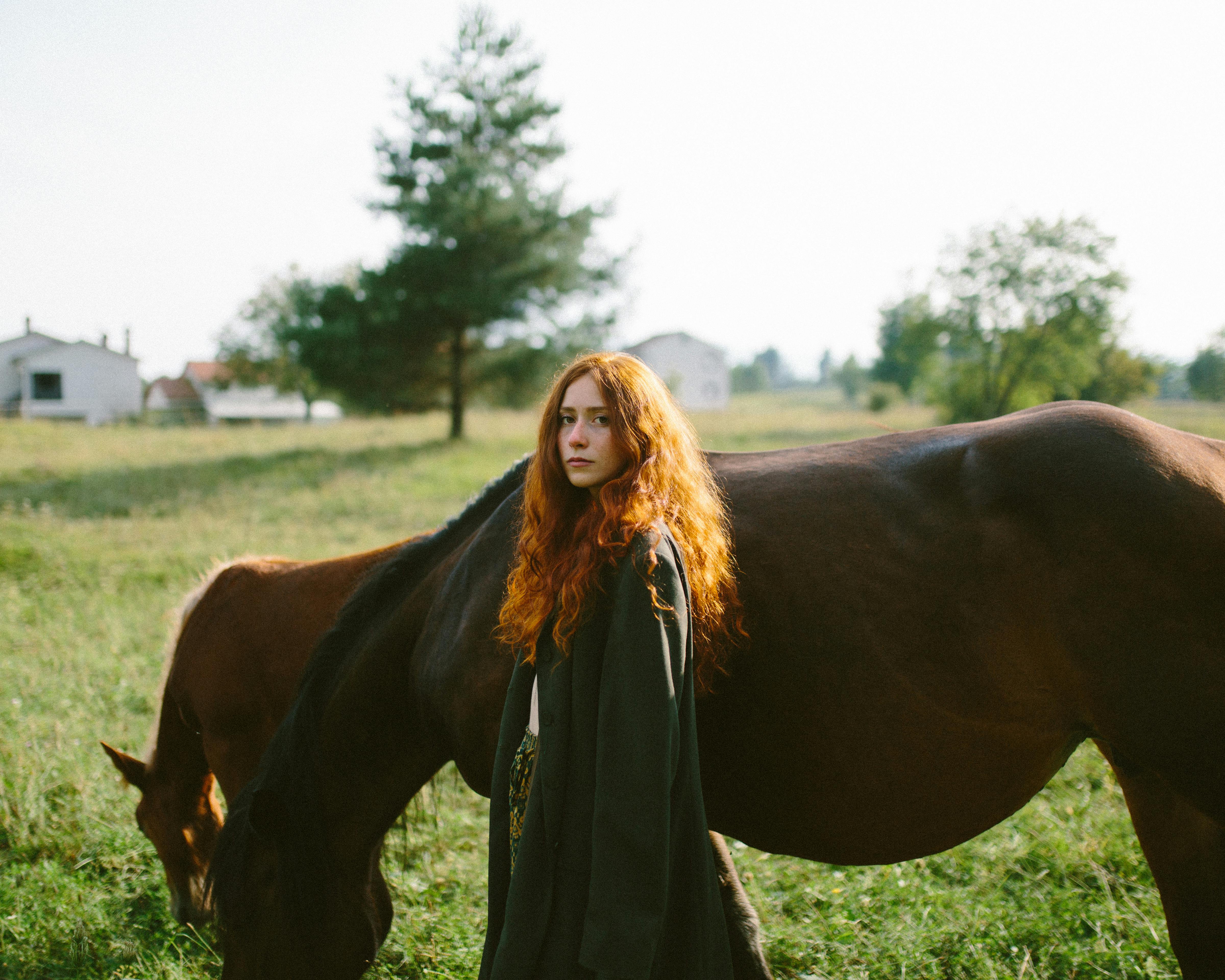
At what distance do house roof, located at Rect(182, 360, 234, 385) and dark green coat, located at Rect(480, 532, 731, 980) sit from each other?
186 feet

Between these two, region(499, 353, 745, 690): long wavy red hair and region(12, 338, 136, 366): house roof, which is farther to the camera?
region(12, 338, 136, 366): house roof

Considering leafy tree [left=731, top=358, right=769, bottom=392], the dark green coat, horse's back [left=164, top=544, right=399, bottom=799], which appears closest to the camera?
the dark green coat

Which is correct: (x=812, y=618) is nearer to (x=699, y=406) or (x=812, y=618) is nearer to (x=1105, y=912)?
(x=1105, y=912)

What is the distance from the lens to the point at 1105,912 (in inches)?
115

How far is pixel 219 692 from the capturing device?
8.91ft

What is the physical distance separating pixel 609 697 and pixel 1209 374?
3993 cm

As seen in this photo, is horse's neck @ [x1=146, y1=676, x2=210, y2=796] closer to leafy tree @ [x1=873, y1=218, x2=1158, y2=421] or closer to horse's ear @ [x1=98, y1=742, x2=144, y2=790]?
horse's ear @ [x1=98, y1=742, x2=144, y2=790]

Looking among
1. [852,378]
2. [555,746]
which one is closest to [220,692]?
[555,746]

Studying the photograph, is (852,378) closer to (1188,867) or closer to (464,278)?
(464,278)

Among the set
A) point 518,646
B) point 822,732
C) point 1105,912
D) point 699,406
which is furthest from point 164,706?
point 699,406

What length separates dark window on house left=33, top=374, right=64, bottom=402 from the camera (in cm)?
3844

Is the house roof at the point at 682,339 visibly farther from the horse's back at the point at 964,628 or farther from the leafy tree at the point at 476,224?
the horse's back at the point at 964,628

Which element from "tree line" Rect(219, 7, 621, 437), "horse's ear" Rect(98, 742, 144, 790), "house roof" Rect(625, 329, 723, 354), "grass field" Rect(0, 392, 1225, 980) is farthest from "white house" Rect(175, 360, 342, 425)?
"horse's ear" Rect(98, 742, 144, 790)

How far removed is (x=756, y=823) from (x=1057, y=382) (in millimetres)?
32137
